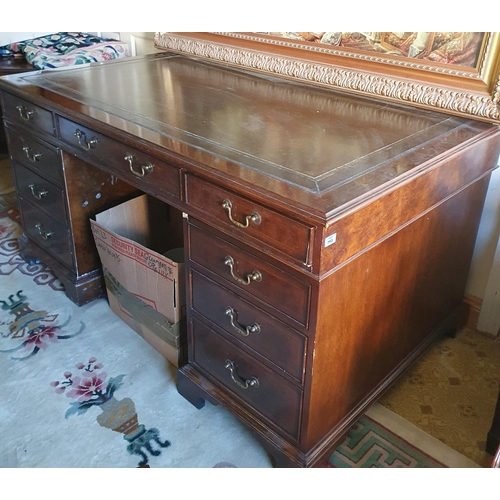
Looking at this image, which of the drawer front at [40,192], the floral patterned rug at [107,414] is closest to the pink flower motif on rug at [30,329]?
the floral patterned rug at [107,414]

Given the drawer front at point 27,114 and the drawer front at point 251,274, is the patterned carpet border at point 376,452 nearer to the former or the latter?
the drawer front at point 251,274

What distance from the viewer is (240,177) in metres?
1.15

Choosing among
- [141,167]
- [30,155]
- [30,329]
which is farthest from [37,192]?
[141,167]

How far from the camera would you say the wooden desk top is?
3.76 feet

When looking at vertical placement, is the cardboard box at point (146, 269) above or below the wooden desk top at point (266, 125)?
below

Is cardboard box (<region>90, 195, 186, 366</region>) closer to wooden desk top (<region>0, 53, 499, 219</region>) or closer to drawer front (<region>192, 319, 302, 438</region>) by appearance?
drawer front (<region>192, 319, 302, 438</region>)

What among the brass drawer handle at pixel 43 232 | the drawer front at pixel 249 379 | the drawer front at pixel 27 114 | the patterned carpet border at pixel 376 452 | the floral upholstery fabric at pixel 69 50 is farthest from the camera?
the floral upholstery fabric at pixel 69 50

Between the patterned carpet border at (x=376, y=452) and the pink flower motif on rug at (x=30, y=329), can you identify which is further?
the pink flower motif on rug at (x=30, y=329)

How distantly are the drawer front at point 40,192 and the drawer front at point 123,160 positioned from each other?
294mm

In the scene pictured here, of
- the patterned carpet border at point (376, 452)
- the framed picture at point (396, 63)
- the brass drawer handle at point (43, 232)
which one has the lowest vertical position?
the patterned carpet border at point (376, 452)

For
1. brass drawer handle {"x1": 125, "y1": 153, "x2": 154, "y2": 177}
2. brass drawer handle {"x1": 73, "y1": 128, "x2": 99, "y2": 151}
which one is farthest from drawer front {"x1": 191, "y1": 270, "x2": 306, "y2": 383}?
brass drawer handle {"x1": 73, "y1": 128, "x2": 99, "y2": 151}

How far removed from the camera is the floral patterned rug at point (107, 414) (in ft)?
4.91

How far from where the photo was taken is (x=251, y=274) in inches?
49.3

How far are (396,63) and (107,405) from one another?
1348mm
